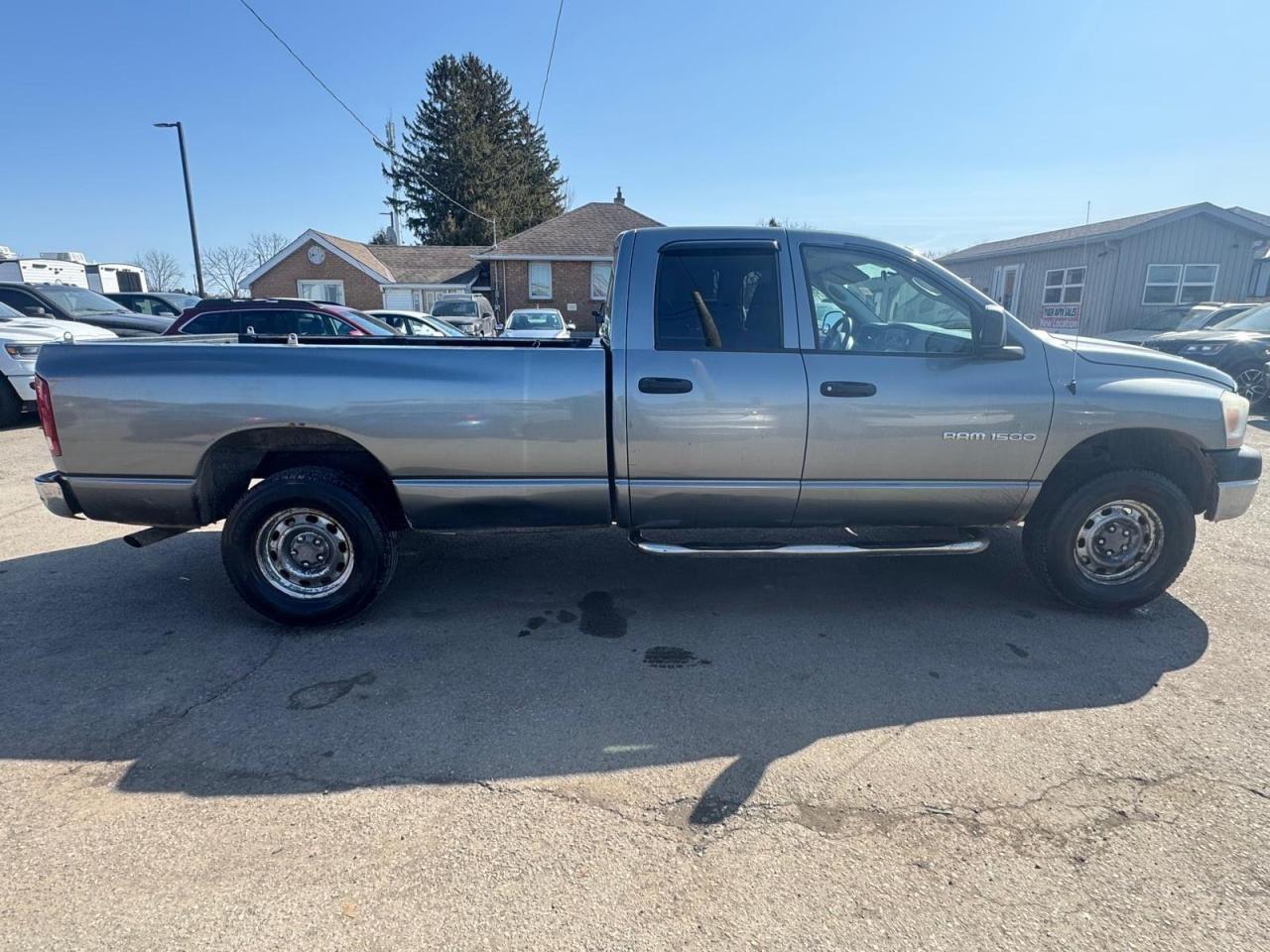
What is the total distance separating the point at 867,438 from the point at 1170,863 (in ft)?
7.11

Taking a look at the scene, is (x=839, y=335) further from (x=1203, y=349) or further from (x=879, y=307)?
(x=1203, y=349)

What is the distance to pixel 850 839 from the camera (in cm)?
244

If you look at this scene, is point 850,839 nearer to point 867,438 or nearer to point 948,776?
point 948,776

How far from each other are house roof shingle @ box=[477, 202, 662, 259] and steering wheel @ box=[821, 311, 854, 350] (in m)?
28.0

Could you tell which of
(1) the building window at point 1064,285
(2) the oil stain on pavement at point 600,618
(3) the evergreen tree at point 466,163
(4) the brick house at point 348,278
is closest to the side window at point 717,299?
(2) the oil stain on pavement at point 600,618

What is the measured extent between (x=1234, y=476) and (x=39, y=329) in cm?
Answer: 1364

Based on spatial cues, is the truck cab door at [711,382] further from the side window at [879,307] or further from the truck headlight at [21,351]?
the truck headlight at [21,351]

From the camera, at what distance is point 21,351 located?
9508 millimetres

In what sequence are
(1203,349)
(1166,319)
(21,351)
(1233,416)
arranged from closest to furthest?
(1233,416) < (21,351) < (1203,349) < (1166,319)

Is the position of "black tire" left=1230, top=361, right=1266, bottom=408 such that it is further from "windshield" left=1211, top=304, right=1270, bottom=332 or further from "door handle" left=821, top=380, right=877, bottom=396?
"door handle" left=821, top=380, right=877, bottom=396

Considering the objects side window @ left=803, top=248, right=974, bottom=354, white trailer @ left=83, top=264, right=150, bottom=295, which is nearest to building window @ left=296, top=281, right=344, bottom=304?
white trailer @ left=83, top=264, right=150, bottom=295

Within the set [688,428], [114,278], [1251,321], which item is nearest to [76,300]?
[688,428]

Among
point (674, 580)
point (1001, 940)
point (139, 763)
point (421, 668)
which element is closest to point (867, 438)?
point (674, 580)

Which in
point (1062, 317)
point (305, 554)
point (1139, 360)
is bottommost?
point (305, 554)
